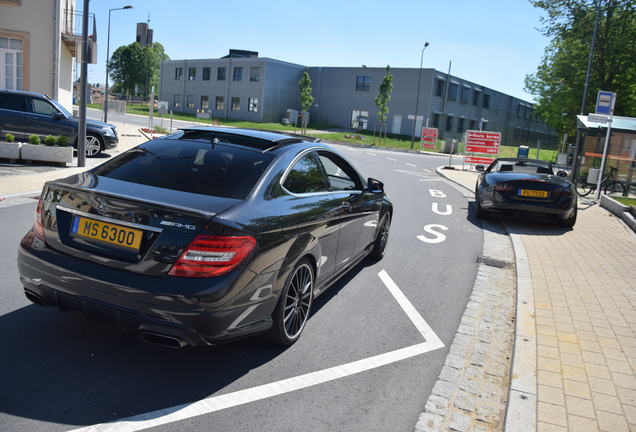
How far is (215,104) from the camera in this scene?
70.6 m

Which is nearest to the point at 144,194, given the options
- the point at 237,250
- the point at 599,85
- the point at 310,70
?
the point at 237,250

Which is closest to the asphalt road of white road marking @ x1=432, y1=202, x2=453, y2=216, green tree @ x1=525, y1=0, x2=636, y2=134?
white road marking @ x1=432, y1=202, x2=453, y2=216

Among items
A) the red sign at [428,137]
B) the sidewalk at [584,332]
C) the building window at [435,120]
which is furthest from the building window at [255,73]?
the sidewalk at [584,332]

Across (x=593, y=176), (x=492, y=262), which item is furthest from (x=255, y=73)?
(x=492, y=262)

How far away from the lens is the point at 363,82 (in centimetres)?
6338

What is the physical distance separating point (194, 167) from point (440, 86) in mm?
59573

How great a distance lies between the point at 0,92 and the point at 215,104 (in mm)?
57019

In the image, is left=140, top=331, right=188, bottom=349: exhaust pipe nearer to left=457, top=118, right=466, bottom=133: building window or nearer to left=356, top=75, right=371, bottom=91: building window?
left=356, top=75, right=371, bottom=91: building window

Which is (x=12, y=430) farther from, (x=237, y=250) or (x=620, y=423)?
(x=620, y=423)

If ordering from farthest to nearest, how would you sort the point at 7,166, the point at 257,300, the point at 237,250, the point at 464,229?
the point at 7,166 → the point at 464,229 → the point at 257,300 → the point at 237,250

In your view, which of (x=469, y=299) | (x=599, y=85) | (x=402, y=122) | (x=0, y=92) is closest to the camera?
(x=469, y=299)

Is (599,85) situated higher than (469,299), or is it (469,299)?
(599,85)

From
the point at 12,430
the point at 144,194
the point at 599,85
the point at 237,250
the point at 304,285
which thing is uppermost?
the point at 599,85

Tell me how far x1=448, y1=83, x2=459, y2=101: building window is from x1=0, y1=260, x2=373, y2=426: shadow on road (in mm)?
62180
